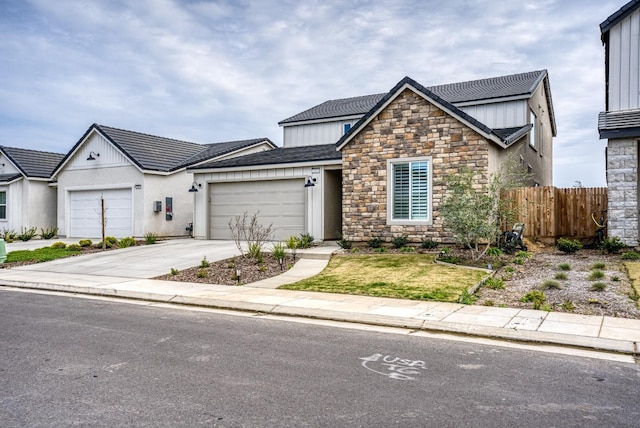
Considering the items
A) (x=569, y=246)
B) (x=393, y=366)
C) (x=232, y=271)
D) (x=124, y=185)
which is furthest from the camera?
(x=124, y=185)

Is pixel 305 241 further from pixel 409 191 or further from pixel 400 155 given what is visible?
pixel 400 155

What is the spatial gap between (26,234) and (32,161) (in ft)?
17.0

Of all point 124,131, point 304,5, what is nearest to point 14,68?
point 124,131

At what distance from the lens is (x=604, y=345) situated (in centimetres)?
651

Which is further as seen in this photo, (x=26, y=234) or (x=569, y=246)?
(x=26, y=234)

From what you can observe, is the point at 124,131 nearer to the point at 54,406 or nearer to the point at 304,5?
the point at 304,5

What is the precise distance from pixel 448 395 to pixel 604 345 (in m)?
3.00

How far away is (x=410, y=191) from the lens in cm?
1695

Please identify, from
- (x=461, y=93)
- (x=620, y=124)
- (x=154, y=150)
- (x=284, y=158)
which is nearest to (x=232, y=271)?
(x=284, y=158)

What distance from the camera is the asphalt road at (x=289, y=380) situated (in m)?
4.23

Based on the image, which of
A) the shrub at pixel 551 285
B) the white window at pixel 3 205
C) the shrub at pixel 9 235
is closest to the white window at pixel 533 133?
the shrub at pixel 551 285

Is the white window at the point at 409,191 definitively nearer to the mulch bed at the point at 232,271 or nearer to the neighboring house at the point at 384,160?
the neighboring house at the point at 384,160

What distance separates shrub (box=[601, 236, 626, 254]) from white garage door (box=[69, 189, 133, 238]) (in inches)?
751

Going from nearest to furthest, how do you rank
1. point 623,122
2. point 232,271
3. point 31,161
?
point 232,271, point 623,122, point 31,161
